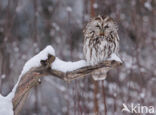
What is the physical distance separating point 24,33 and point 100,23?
351cm

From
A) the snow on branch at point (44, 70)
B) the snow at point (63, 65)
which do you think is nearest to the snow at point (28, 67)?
the snow on branch at point (44, 70)

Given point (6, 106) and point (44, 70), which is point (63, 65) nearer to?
point (44, 70)

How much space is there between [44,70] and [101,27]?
2.83ft

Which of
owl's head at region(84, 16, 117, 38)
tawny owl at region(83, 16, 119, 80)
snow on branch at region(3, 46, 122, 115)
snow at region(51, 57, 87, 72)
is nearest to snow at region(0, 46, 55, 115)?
snow on branch at region(3, 46, 122, 115)

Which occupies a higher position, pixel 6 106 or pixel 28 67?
pixel 28 67

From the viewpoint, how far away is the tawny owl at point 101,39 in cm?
292

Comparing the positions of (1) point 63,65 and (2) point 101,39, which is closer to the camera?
(1) point 63,65

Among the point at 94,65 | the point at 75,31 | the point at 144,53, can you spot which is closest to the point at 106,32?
the point at 94,65

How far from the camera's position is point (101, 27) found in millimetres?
2914

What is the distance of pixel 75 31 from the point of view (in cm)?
602

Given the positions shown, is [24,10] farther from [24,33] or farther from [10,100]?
[10,100]

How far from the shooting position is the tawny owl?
115 inches

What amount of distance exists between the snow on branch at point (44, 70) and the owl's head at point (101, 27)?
52 centimetres

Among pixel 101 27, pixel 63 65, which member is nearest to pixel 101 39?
pixel 101 27
